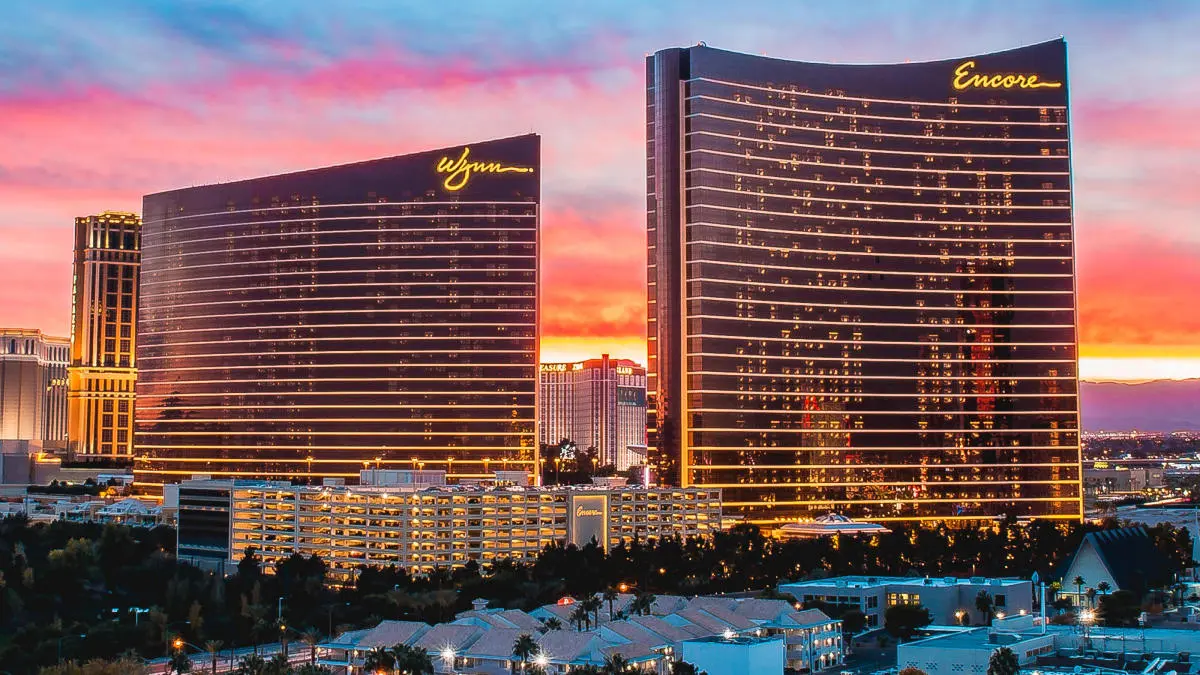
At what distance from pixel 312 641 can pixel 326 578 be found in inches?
2204

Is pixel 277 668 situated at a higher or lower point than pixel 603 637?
higher

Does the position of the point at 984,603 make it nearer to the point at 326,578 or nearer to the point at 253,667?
the point at 253,667

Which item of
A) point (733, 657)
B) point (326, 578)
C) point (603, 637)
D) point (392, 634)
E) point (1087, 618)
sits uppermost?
point (603, 637)

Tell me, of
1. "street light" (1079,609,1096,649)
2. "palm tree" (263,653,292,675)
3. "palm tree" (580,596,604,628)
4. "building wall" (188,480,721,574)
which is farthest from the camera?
"building wall" (188,480,721,574)

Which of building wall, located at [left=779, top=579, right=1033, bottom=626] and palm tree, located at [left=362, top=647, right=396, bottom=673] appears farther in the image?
building wall, located at [left=779, top=579, right=1033, bottom=626]

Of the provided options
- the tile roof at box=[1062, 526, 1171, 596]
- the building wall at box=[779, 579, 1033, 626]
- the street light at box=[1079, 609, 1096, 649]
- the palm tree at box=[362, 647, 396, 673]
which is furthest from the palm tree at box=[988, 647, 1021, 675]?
the tile roof at box=[1062, 526, 1171, 596]

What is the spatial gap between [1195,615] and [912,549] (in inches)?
1804

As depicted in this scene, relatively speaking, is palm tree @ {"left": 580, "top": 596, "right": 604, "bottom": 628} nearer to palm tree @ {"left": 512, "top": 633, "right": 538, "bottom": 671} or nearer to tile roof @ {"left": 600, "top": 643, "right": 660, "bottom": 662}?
tile roof @ {"left": 600, "top": 643, "right": 660, "bottom": 662}

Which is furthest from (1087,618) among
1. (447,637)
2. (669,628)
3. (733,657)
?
(447,637)

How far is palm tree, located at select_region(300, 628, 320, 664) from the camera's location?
10318cm

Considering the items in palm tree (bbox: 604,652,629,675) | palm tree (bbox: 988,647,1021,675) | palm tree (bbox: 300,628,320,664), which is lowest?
palm tree (bbox: 300,628,320,664)

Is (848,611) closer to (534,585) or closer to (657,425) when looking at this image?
(534,585)

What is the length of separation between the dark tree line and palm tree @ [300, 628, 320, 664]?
0.32 metres

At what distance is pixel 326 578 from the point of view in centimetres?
16400
